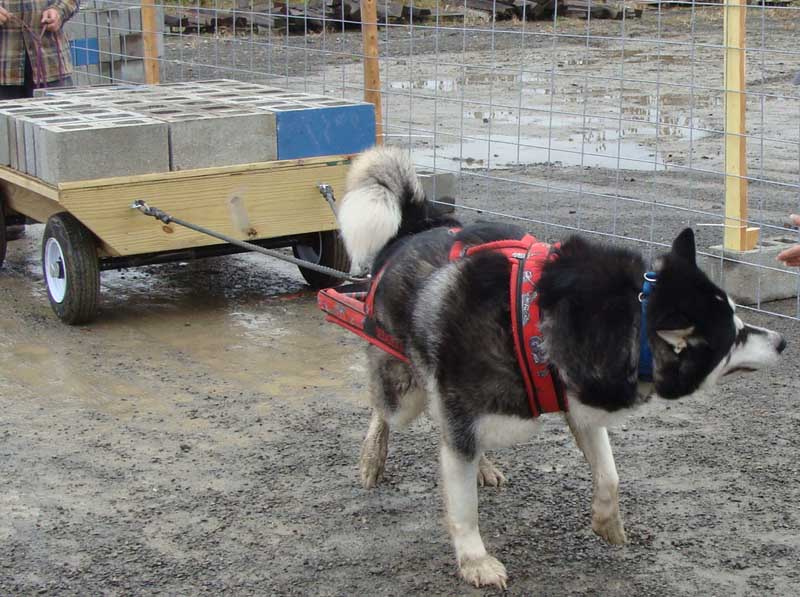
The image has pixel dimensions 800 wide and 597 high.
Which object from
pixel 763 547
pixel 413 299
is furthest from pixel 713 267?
pixel 413 299

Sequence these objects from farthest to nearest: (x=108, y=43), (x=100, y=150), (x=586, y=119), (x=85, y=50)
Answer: (x=586, y=119) < (x=85, y=50) < (x=108, y=43) < (x=100, y=150)

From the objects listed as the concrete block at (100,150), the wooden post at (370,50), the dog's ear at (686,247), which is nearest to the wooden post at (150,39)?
the wooden post at (370,50)

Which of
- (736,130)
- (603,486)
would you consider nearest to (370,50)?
(736,130)

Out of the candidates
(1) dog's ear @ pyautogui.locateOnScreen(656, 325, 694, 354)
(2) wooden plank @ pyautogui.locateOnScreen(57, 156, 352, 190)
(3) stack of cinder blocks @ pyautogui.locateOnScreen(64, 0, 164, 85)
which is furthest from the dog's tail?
(3) stack of cinder blocks @ pyautogui.locateOnScreen(64, 0, 164, 85)

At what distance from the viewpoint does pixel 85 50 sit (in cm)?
971

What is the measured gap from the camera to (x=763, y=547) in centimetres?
350

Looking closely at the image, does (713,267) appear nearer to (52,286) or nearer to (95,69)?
(52,286)

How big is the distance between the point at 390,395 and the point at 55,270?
282cm

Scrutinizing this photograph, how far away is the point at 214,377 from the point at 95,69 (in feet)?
18.4

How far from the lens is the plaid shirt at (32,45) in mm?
7039

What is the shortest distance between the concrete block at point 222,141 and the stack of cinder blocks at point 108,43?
13.1 ft

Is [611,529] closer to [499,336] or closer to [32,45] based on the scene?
[499,336]

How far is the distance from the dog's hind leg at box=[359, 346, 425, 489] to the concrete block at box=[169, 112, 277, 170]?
2.24 metres

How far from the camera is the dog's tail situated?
3.67 meters
